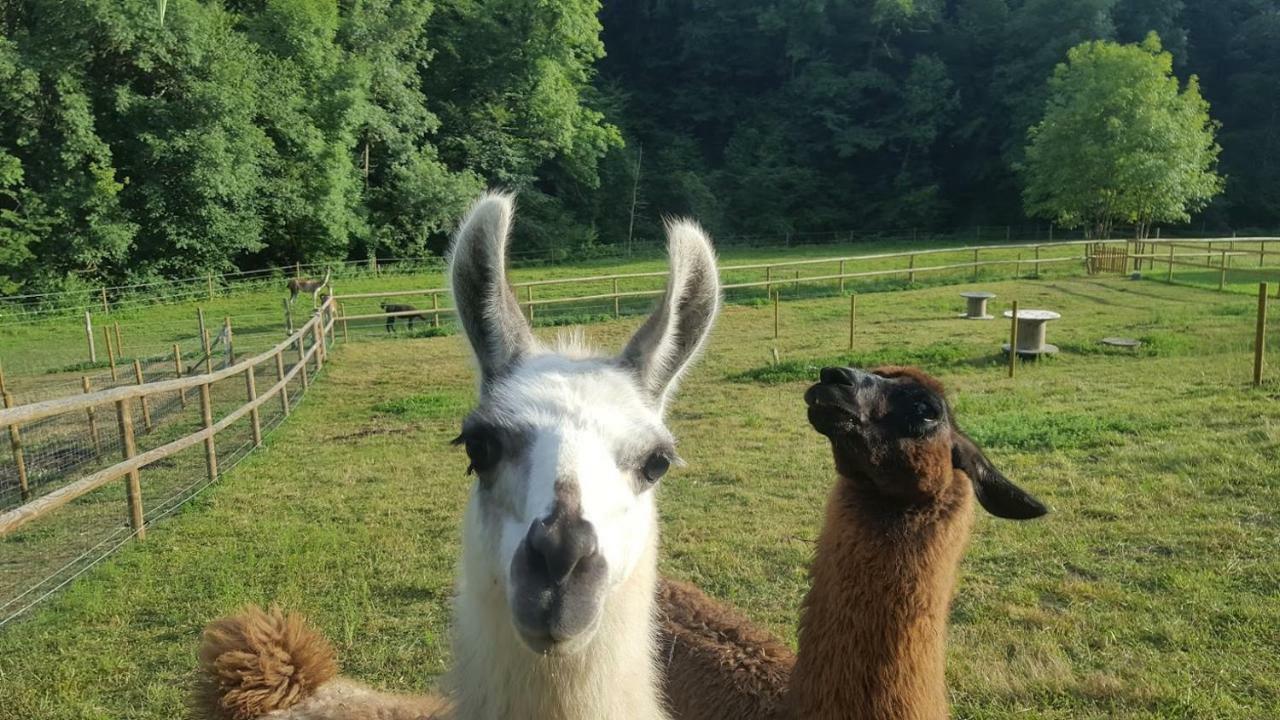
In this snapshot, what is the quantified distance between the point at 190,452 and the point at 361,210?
28.7m

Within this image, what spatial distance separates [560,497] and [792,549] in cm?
436

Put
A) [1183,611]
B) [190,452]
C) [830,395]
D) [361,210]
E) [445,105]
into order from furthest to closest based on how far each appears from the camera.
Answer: [445,105] → [361,210] → [190,452] → [1183,611] → [830,395]

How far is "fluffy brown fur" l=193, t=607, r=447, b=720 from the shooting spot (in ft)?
9.25

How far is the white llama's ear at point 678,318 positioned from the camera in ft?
7.13

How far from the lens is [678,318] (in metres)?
2.27

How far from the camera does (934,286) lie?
82.2 ft

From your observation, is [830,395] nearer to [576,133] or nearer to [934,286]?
[934,286]

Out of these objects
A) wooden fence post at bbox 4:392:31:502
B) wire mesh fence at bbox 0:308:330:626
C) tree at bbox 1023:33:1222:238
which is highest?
tree at bbox 1023:33:1222:238

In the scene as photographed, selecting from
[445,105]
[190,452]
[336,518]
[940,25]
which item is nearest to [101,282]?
[445,105]

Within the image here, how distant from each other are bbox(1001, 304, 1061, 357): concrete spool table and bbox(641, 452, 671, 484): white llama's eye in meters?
12.0

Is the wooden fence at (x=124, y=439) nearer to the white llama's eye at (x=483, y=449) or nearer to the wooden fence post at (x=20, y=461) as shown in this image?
the wooden fence post at (x=20, y=461)

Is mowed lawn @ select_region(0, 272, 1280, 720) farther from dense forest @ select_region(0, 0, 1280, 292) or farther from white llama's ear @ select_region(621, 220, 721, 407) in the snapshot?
dense forest @ select_region(0, 0, 1280, 292)

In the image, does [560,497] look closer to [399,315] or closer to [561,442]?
[561,442]

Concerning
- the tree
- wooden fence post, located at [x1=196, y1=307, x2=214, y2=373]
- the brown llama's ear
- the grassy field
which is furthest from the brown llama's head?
the tree
